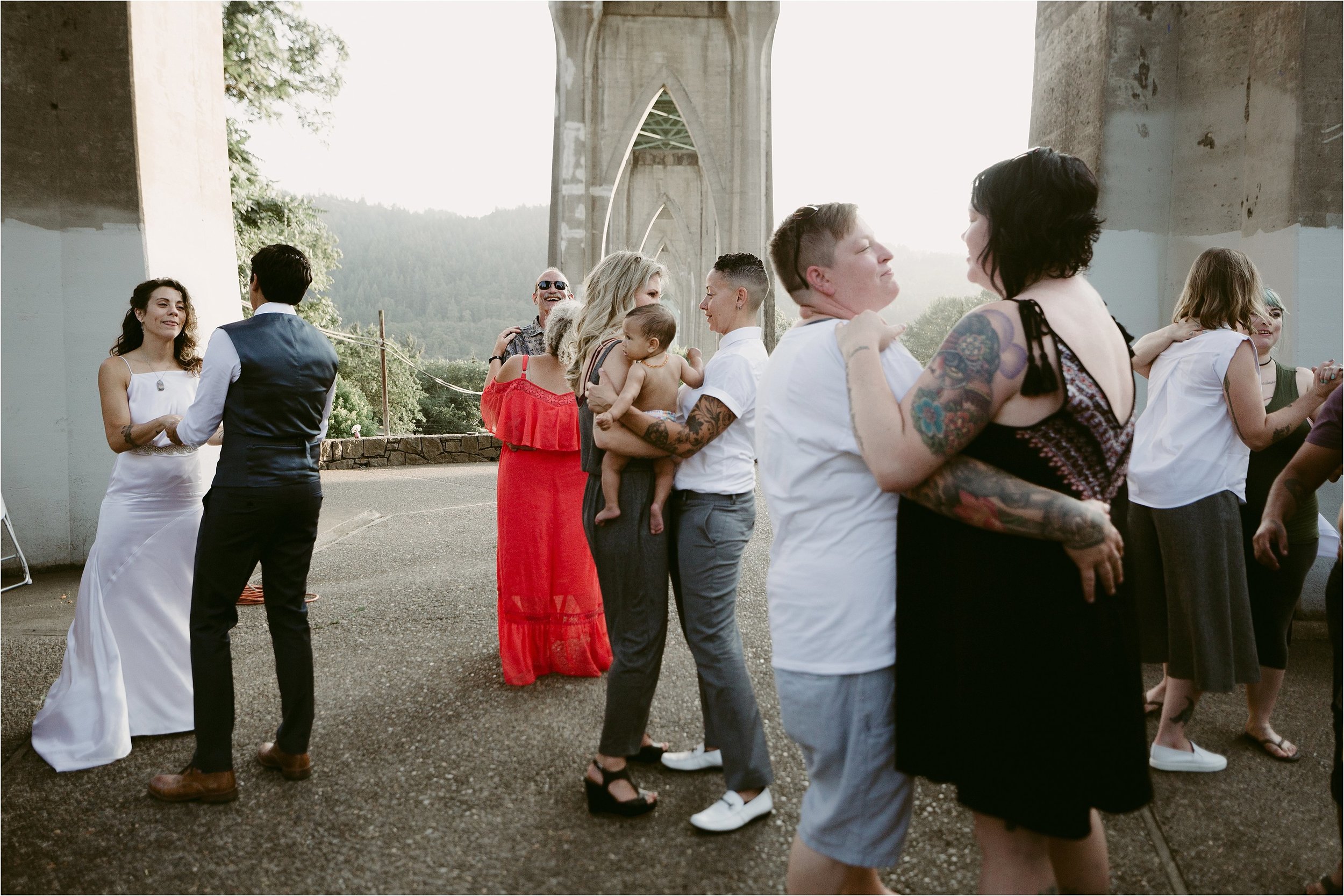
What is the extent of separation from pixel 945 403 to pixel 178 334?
3.95m

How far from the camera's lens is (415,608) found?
6.19 metres

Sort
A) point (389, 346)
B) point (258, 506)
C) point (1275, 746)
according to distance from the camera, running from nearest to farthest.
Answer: point (258, 506) < point (1275, 746) < point (389, 346)

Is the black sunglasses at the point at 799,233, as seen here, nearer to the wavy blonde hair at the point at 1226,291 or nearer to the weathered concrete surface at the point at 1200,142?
the wavy blonde hair at the point at 1226,291

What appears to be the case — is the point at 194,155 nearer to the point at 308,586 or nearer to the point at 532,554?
the point at 308,586

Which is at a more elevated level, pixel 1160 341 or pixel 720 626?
pixel 1160 341

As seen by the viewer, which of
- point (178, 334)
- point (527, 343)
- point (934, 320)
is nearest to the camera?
point (178, 334)

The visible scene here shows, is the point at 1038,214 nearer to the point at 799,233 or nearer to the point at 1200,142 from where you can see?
the point at 799,233

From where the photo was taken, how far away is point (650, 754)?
3.63 metres

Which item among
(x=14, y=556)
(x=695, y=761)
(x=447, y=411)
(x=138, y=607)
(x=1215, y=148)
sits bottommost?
(x=447, y=411)

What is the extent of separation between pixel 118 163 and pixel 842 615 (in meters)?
7.82

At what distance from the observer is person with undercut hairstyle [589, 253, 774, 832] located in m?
3.06

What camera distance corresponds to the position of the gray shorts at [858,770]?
5.95 ft

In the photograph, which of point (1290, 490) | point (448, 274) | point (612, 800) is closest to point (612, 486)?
point (612, 800)

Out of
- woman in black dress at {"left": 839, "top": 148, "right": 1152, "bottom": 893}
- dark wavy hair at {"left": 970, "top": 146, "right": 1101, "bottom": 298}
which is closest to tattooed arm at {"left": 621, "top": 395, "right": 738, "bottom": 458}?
woman in black dress at {"left": 839, "top": 148, "right": 1152, "bottom": 893}
